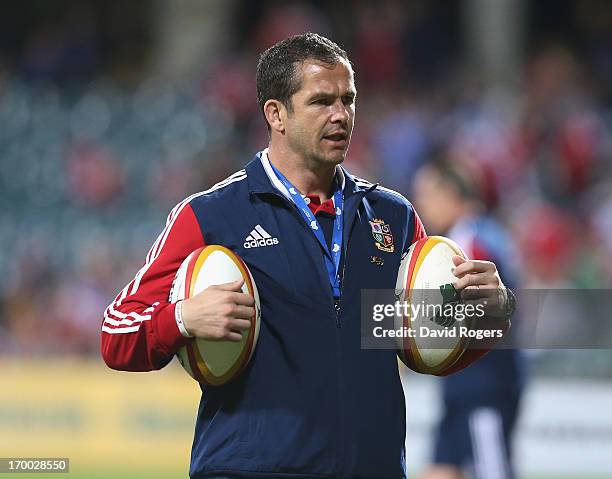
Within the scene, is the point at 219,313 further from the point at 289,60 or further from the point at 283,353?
the point at 289,60

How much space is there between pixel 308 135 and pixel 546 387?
598 centimetres

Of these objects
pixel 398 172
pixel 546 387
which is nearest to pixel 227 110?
pixel 398 172

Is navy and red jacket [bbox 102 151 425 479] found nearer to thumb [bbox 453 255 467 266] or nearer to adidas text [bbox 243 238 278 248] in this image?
adidas text [bbox 243 238 278 248]

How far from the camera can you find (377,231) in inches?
162

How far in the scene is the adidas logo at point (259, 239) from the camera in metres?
3.93

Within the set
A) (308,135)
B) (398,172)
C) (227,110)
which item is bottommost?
(308,135)

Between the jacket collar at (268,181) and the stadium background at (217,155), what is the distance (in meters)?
5.54

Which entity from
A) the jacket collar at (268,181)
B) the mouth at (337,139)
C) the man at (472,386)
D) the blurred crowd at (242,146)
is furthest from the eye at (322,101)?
the blurred crowd at (242,146)

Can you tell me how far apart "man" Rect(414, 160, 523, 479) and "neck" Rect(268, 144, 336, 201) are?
2.57 metres

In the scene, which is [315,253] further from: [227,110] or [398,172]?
[227,110]

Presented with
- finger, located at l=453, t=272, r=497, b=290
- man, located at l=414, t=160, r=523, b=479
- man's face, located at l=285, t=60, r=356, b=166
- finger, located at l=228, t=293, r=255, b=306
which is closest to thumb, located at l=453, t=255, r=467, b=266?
finger, located at l=453, t=272, r=497, b=290

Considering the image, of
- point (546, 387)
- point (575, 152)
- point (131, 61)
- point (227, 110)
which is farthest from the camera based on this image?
point (131, 61)

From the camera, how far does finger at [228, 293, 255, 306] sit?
368 centimetres

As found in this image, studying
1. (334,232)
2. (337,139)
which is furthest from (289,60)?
(334,232)
